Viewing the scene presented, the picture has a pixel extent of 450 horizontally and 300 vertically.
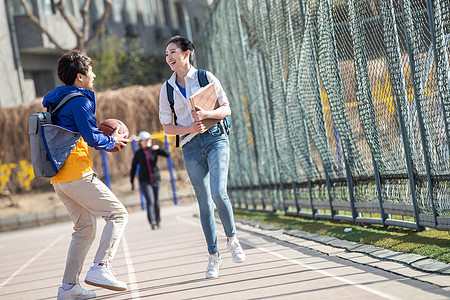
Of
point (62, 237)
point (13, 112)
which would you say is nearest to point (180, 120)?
point (62, 237)

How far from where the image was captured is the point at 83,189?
6.26 metres

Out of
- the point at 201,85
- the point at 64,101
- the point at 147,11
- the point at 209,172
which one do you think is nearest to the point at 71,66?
the point at 64,101

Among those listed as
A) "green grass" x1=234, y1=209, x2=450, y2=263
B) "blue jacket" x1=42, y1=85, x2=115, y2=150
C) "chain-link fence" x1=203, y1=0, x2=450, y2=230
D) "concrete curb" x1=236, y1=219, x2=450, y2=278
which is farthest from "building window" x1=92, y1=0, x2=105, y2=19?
"blue jacket" x1=42, y1=85, x2=115, y2=150

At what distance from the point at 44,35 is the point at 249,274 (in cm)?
2621

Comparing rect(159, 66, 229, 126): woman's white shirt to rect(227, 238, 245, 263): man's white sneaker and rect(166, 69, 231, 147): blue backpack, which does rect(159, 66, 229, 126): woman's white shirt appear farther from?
rect(227, 238, 245, 263): man's white sneaker

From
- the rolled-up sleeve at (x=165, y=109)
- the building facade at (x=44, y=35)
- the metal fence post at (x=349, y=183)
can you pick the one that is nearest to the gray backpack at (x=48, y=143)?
the rolled-up sleeve at (x=165, y=109)

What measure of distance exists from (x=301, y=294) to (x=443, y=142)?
2.06m

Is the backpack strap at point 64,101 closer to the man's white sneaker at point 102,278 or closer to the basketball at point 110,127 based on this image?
the basketball at point 110,127

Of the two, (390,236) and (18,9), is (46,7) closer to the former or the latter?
(18,9)

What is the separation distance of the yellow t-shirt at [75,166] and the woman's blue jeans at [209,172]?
92 centimetres

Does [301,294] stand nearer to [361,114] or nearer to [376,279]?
[376,279]

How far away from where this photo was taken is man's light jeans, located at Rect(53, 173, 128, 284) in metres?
6.27

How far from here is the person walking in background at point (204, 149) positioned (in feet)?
21.6

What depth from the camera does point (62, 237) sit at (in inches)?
626
